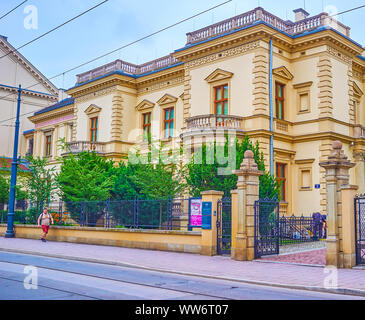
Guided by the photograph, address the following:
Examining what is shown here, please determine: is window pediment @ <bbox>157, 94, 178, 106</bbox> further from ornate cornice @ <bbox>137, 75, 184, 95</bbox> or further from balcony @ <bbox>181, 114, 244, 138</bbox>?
balcony @ <bbox>181, 114, 244, 138</bbox>

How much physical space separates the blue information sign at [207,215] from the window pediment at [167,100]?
1833 centimetres

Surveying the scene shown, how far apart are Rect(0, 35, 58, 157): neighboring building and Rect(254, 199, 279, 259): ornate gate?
139 ft

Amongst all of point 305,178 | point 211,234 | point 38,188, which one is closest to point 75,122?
point 38,188

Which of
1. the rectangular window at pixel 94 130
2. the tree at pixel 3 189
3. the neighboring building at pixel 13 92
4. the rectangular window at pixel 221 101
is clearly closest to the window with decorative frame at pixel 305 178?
the rectangular window at pixel 221 101

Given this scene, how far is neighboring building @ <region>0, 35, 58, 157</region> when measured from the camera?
179 feet

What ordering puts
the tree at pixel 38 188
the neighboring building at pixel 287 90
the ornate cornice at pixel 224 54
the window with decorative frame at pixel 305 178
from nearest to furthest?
the neighboring building at pixel 287 90 → the ornate cornice at pixel 224 54 → the window with decorative frame at pixel 305 178 → the tree at pixel 38 188

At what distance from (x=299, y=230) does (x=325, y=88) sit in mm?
10158

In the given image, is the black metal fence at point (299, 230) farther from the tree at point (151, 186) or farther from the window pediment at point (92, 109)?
the window pediment at point (92, 109)

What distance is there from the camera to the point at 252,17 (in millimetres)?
28875

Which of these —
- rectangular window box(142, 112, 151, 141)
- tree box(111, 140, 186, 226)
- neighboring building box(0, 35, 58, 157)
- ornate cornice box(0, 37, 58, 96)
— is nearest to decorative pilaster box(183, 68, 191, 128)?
rectangular window box(142, 112, 151, 141)

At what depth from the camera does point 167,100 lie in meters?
36.2

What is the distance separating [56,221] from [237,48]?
15.3m

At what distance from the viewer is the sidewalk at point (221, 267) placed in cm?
1118

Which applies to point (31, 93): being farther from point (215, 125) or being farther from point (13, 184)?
point (215, 125)
